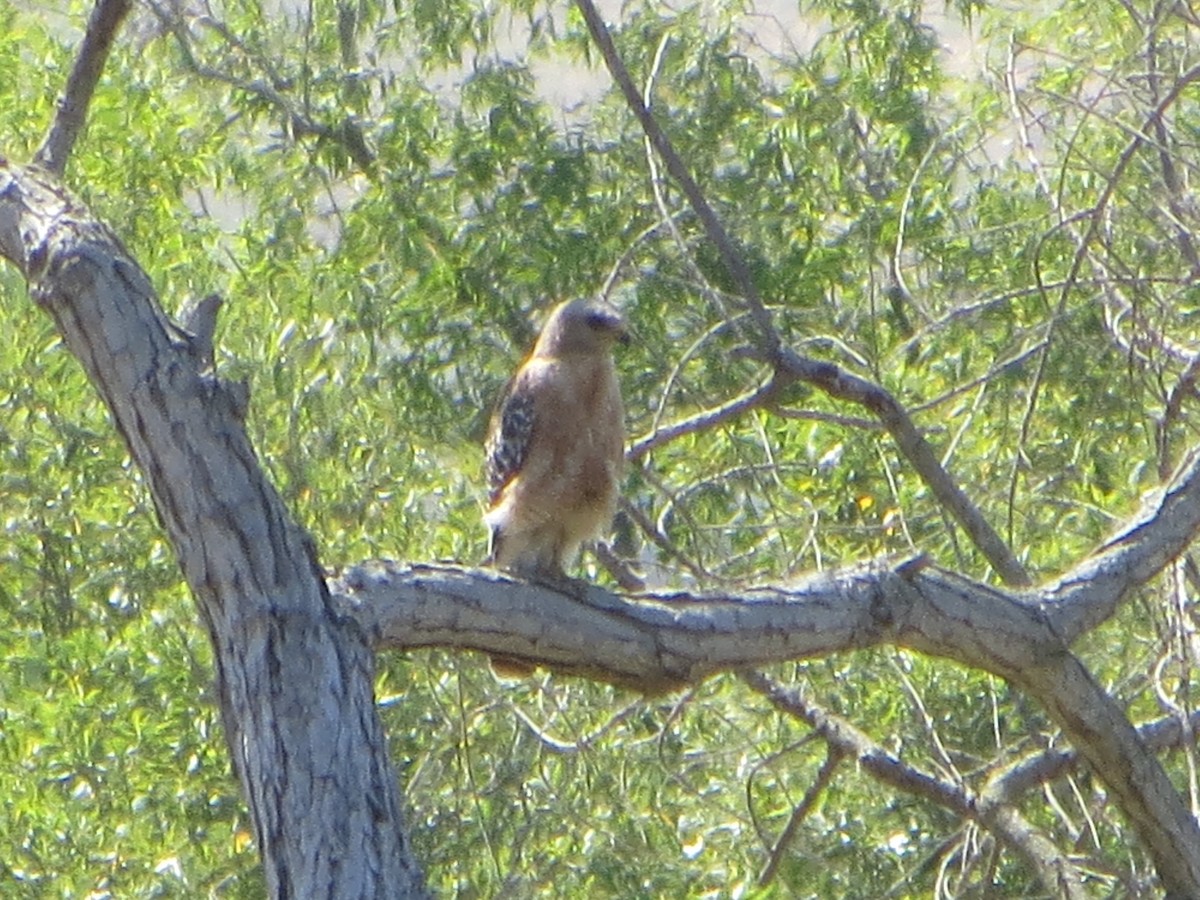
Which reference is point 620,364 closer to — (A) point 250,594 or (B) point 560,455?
(B) point 560,455

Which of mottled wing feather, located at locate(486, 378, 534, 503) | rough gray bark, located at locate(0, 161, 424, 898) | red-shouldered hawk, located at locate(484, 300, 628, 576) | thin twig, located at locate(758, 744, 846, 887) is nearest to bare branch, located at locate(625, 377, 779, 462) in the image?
red-shouldered hawk, located at locate(484, 300, 628, 576)

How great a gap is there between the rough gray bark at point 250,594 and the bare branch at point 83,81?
0.56 metres

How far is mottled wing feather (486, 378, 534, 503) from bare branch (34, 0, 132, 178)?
1449 mm

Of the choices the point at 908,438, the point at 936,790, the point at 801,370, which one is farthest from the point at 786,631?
the point at 936,790

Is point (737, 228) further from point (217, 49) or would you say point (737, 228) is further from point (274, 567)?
point (274, 567)

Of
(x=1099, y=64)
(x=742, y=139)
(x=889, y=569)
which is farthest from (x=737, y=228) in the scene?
(x=889, y=569)

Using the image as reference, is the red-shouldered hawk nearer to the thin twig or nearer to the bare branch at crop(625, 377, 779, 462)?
the bare branch at crop(625, 377, 779, 462)

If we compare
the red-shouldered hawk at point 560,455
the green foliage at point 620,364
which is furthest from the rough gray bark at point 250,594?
the red-shouldered hawk at point 560,455

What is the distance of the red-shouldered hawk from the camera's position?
15.1 ft

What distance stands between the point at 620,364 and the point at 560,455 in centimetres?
308

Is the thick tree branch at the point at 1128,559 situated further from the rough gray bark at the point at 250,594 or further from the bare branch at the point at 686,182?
the rough gray bark at the point at 250,594

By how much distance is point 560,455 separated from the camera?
461 centimetres

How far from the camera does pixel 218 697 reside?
2697 mm

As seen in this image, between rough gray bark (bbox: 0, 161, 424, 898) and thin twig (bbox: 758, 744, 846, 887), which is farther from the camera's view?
thin twig (bbox: 758, 744, 846, 887)
